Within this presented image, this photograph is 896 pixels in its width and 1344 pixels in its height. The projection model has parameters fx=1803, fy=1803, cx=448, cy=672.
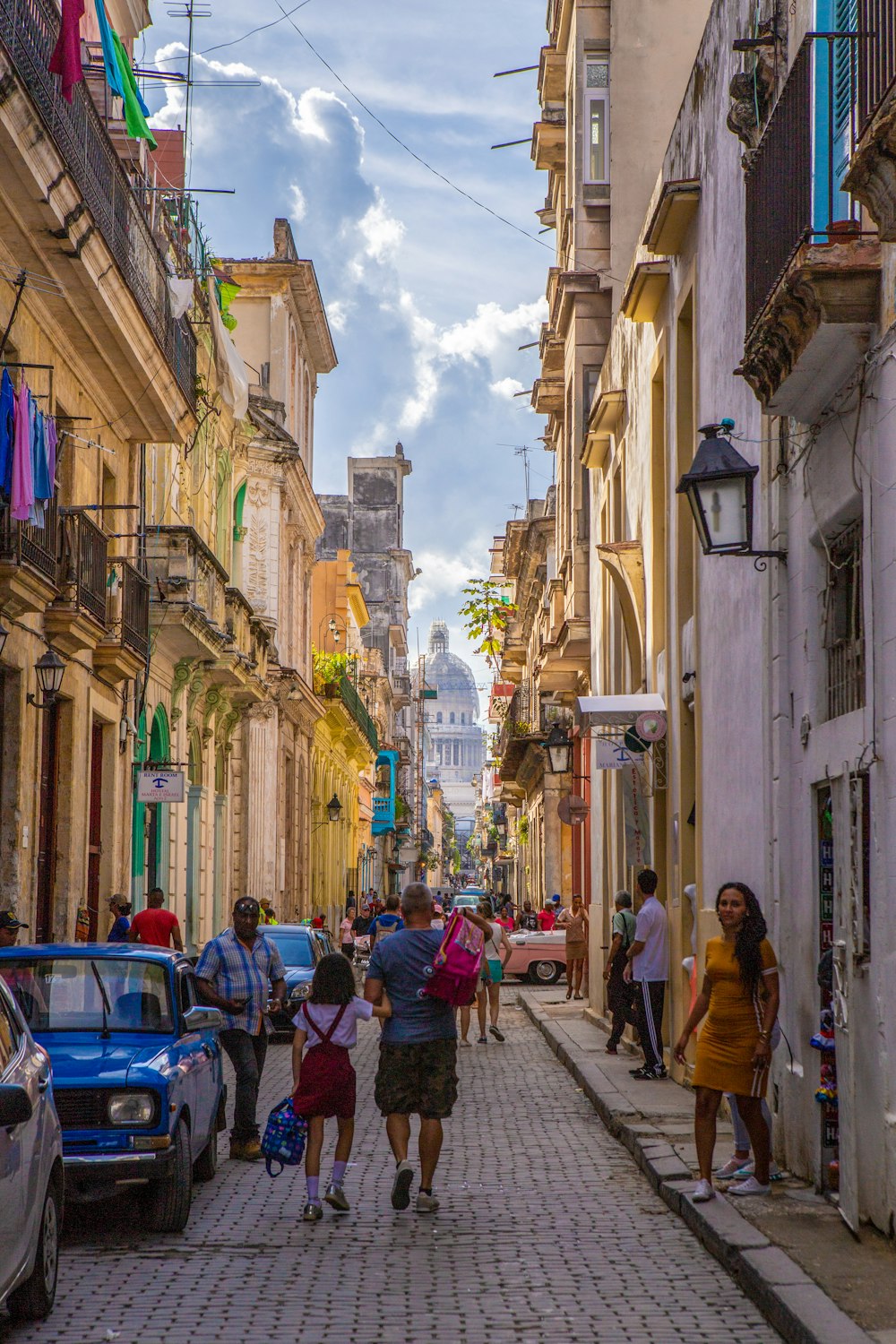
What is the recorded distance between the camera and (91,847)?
2191 cm

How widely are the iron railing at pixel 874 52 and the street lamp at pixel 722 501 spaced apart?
247 centimetres

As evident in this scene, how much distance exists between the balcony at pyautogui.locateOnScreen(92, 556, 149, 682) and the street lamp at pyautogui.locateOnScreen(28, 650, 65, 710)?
2295mm

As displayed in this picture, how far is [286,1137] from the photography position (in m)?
9.34

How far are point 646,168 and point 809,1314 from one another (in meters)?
21.5

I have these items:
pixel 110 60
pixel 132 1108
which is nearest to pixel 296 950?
pixel 110 60

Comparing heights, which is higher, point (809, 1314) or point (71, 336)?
point (71, 336)

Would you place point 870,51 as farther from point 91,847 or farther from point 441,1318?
point 91,847

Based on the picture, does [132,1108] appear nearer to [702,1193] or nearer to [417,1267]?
[417,1267]

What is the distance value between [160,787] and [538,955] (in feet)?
46.2

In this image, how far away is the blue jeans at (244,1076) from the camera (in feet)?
36.9

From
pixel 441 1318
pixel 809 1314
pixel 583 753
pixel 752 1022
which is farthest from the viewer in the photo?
pixel 583 753

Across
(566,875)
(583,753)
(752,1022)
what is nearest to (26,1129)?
(752,1022)

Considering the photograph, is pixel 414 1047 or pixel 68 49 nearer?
pixel 414 1047

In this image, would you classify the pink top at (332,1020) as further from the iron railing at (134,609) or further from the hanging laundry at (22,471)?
the iron railing at (134,609)
